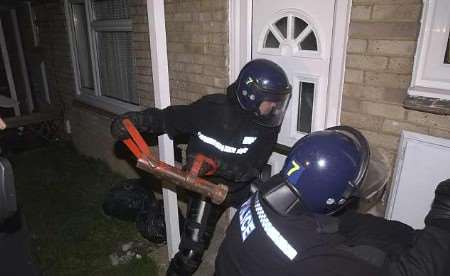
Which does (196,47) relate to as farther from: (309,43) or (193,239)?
(193,239)

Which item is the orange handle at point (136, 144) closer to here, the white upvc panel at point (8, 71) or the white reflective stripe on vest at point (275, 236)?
the white reflective stripe on vest at point (275, 236)

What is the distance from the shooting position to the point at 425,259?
1.36 meters

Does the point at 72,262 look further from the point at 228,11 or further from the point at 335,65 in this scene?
the point at 335,65

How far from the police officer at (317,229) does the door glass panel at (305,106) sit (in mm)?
1128

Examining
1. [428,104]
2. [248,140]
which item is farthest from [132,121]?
[428,104]

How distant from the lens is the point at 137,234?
12.8 feet

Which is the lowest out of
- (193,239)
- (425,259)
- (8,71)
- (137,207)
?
(137,207)

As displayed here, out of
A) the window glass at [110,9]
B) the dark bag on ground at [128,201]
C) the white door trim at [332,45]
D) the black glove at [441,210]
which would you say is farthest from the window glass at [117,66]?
the black glove at [441,210]

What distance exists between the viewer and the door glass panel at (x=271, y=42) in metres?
2.87

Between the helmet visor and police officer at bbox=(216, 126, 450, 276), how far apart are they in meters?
0.90

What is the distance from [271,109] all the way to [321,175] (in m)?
1.17

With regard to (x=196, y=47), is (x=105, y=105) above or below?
below

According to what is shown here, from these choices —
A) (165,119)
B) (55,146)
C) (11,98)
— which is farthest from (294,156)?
(11,98)

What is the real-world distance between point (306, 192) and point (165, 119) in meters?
1.54
